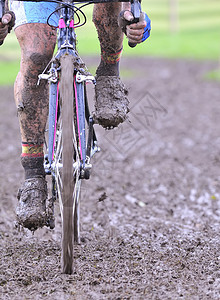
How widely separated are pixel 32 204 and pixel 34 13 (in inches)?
42.0

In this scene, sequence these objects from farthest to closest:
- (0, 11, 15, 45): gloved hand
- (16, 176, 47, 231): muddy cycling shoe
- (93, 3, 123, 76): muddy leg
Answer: (93, 3, 123, 76): muddy leg
(16, 176, 47, 231): muddy cycling shoe
(0, 11, 15, 45): gloved hand

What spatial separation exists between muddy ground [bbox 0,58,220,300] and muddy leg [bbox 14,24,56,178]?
0.59 meters

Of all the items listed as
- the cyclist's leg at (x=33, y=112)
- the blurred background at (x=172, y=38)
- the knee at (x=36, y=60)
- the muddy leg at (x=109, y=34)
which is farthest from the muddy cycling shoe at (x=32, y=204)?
the blurred background at (x=172, y=38)

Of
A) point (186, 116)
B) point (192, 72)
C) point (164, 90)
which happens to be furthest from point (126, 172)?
point (192, 72)

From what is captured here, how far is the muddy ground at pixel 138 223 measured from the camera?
95.0 inches

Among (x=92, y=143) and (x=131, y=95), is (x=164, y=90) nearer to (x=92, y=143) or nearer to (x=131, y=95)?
(x=131, y=95)

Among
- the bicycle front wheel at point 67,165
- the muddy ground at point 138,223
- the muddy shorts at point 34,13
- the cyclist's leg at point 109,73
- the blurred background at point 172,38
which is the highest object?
the blurred background at point 172,38

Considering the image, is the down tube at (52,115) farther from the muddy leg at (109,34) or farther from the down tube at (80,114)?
the muddy leg at (109,34)

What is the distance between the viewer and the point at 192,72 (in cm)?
1473

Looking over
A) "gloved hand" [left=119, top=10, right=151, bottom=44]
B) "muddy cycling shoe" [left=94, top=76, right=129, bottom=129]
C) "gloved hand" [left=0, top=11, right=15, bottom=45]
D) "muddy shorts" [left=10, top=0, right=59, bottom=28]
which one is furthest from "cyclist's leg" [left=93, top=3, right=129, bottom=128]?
"gloved hand" [left=0, top=11, right=15, bottom=45]

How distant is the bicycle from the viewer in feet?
7.64

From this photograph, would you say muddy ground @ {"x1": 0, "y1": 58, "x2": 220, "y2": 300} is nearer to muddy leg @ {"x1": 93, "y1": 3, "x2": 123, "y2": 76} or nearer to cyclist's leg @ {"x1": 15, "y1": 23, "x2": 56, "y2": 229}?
cyclist's leg @ {"x1": 15, "y1": 23, "x2": 56, "y2": 229}

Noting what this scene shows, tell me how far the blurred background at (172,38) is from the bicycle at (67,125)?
1108cm

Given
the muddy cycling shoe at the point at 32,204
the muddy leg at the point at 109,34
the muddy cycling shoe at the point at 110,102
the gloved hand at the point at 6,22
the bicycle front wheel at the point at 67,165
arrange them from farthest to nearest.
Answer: the muddy leg at the point at 109,34 < the muddy cycling shoe at the point at 110,102 < the muddy cycling shoe at the point at 32,204 < the gloved hand at the point at 6,22 < the bicycle front wheel at the point at 67,165
